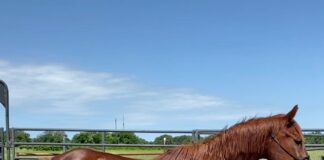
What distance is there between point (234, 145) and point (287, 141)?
50 cm

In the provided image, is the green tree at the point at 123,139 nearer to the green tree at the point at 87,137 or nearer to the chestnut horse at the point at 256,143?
the green tree at the point at 87,137

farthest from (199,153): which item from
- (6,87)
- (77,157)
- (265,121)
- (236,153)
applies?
(6,87)

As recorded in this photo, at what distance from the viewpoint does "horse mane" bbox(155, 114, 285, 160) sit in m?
4.70

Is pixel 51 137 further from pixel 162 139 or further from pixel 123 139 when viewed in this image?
pixel 162 139

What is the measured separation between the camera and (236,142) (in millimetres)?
4750

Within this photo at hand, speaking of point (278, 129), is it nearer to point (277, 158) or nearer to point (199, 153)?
point (277, 158)

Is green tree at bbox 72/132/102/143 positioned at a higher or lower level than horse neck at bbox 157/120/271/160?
higher

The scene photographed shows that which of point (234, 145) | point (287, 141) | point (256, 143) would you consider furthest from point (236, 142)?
point (287, 141)

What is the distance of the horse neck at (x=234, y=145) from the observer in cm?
470

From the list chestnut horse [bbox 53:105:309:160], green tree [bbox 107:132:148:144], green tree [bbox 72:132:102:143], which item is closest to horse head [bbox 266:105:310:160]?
chestnut horse [bbox 53:105:309:160]

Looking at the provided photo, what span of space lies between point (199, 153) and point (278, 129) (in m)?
0.80

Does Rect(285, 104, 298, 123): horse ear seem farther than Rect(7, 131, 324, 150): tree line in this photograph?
No

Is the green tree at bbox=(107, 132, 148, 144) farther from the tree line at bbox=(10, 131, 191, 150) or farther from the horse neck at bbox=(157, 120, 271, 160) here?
the horse neck at bbox=(157, 120, 271, 160)

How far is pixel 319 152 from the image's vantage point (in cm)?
1195
